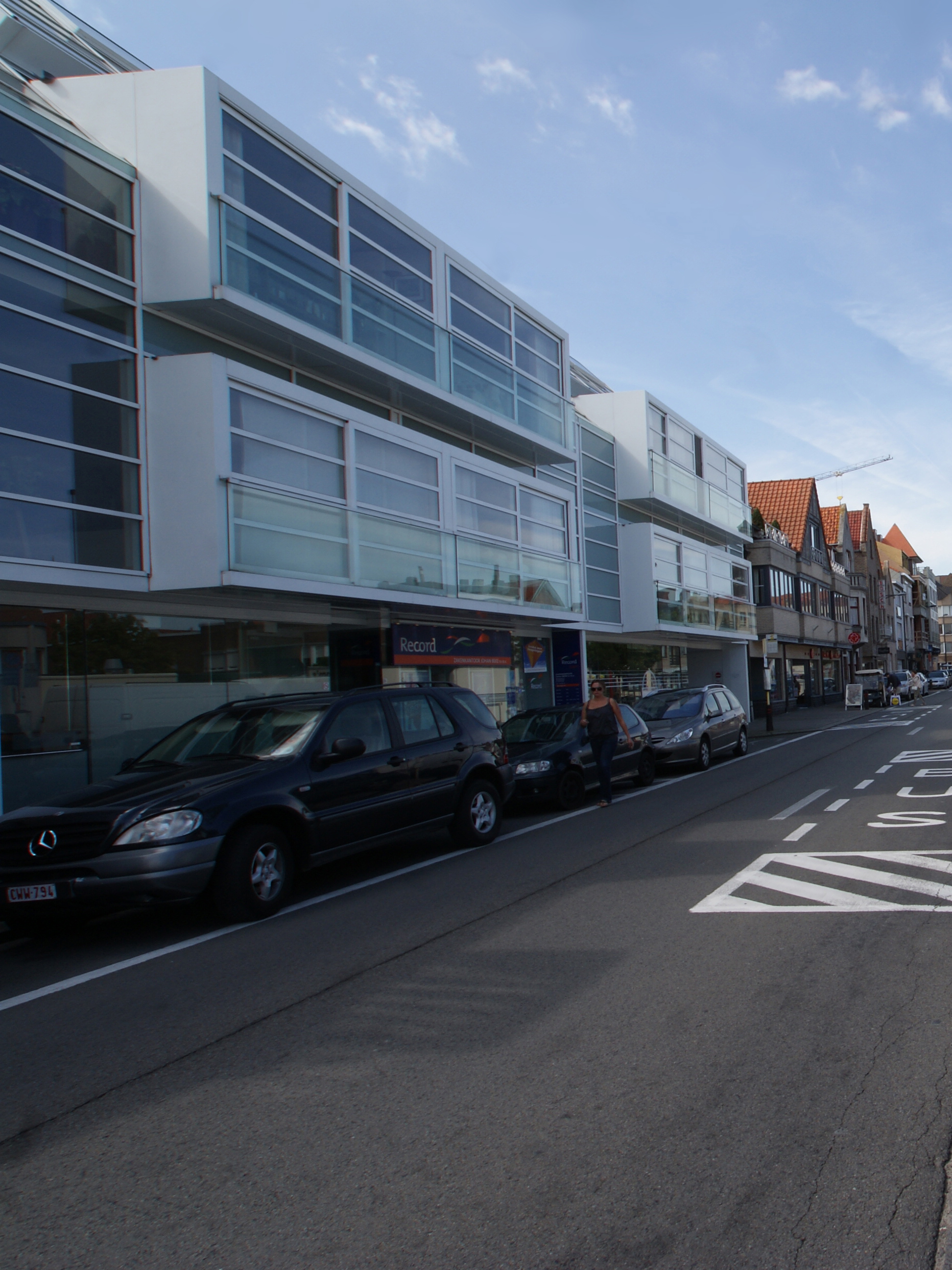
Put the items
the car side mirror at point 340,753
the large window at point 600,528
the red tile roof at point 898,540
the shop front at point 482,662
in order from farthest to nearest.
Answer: the red tile roof at point 898,540, the large window at point 600,528, the shop front at point 482,662, the car side mirror at point 340,753

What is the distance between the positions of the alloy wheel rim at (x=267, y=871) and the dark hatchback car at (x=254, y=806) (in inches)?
0.5

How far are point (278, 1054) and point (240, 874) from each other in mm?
2911

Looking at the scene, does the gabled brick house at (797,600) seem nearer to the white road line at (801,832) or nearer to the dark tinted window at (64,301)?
the white road line at (801,832)

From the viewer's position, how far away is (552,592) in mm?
21578

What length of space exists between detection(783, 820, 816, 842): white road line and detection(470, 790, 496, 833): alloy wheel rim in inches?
112

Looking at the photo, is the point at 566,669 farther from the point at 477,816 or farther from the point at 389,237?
the point at 477,816

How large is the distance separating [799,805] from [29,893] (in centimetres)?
870

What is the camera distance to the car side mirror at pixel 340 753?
8.27 meters

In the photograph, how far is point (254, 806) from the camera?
7508mm

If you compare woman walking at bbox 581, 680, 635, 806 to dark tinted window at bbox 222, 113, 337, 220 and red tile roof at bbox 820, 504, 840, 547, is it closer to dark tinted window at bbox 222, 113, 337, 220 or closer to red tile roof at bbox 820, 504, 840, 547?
dark tinted window at bbox 222, 113, 337, 220

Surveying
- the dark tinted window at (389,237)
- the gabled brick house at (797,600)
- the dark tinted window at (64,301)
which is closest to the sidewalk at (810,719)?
the gabled brick house at (797,600)

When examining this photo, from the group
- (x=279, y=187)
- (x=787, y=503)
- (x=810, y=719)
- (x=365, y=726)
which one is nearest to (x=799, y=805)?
(x=365, y=726)

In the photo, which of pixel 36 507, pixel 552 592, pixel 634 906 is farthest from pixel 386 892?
pixel 552 592

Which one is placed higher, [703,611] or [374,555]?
[374,555]
